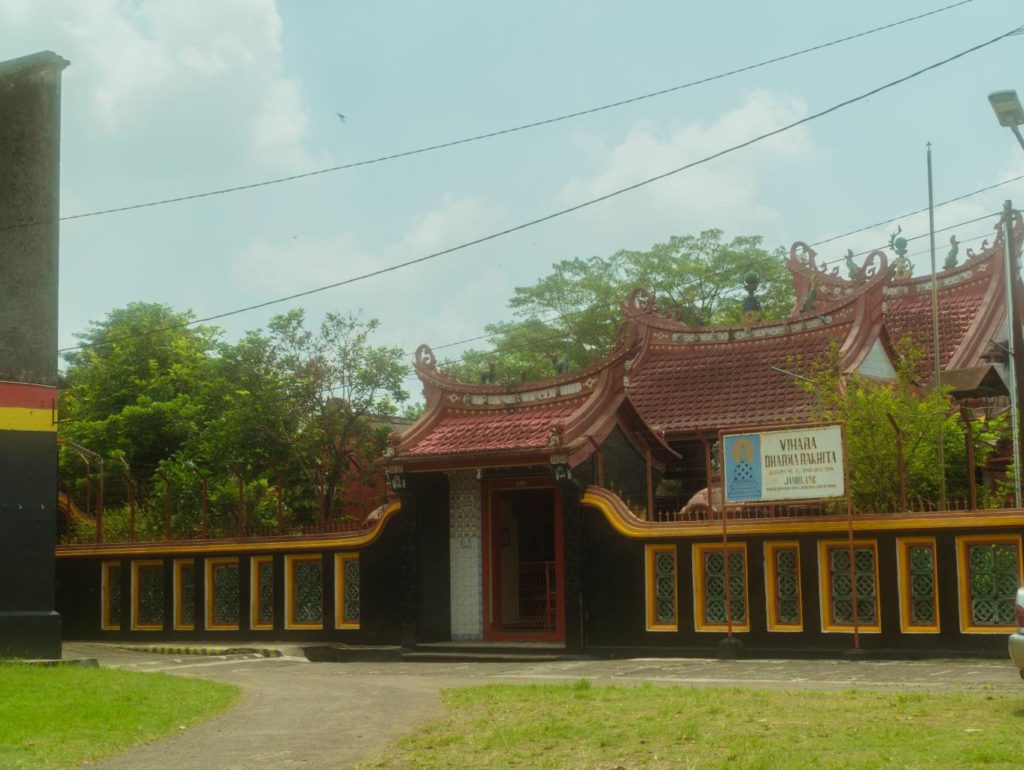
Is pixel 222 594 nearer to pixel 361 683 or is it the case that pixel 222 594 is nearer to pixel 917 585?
pixel 361 683

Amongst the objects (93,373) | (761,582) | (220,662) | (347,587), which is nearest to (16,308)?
(220,662)

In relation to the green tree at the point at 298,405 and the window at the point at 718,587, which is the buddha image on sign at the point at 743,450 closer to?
the window at the point at 718,587

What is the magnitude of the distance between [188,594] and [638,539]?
32.5 ft

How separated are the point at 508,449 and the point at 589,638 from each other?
3.15m

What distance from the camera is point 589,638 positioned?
21297 millimetres

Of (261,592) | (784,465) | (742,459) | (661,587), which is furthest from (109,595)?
(784,465)

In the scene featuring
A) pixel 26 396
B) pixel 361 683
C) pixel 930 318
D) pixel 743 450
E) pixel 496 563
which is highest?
pixel 930 318

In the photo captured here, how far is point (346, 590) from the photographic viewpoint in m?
24.4

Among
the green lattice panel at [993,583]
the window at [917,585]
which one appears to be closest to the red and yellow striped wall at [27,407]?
the window at [917,585]

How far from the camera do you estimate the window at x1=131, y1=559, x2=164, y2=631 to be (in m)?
27.0

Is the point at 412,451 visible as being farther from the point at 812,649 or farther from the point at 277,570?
the point at 812,649

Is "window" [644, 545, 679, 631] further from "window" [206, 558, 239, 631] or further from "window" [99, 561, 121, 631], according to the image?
"window" [99, 561, 121, 631]

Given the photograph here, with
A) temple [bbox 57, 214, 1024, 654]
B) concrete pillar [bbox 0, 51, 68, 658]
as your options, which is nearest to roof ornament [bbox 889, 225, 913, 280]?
temple [bbox 57, 214, 1024, 654]

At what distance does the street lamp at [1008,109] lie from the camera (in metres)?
16.7
